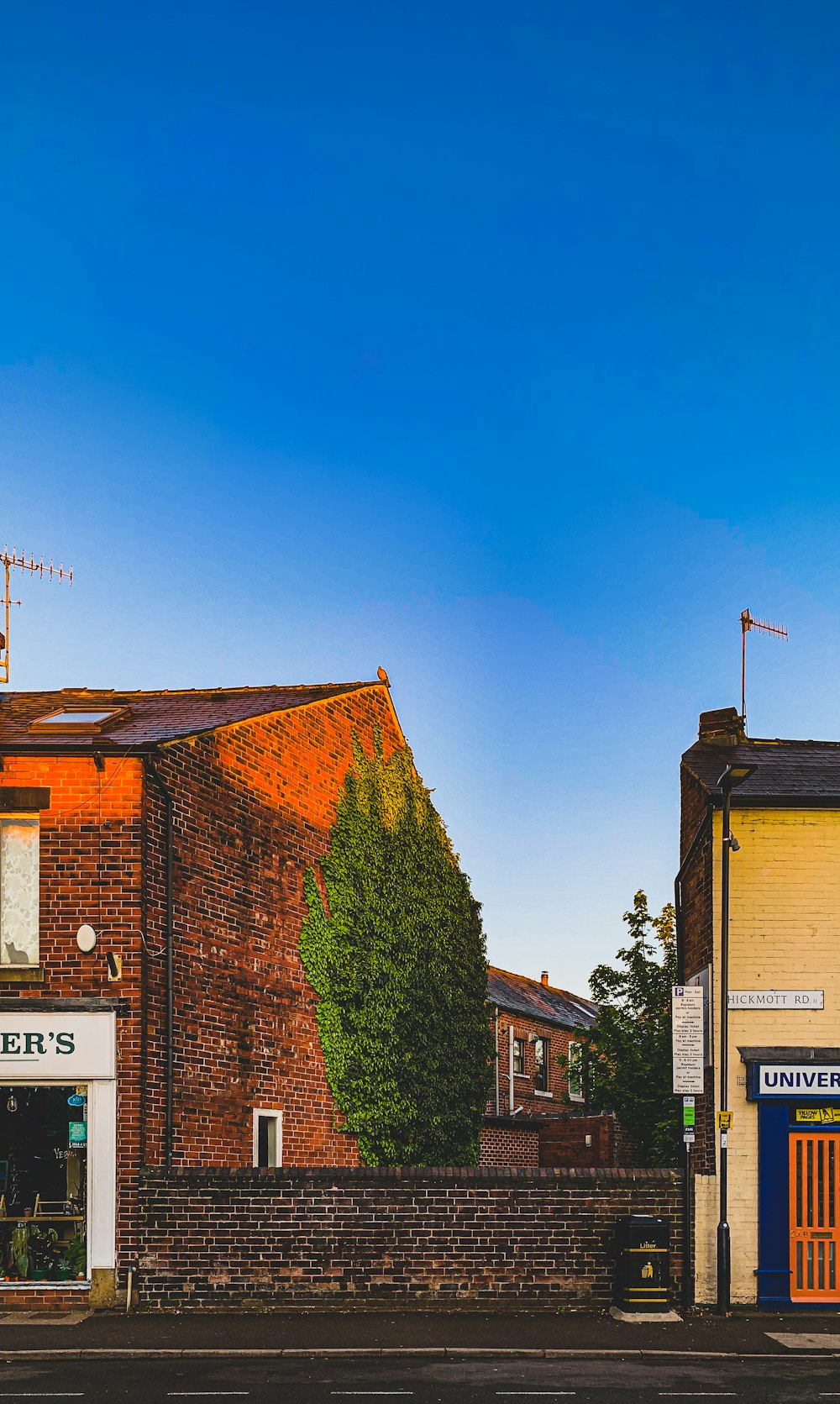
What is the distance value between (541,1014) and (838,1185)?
27.5 meters

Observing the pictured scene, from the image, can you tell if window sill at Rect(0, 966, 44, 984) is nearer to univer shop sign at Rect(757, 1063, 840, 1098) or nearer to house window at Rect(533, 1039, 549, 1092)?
univer shop sign at Rect(757, 1063, 840, 1098)

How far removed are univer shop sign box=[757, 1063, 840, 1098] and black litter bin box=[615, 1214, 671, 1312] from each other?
2275mm

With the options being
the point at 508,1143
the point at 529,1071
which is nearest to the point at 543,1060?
the point at 529,1071

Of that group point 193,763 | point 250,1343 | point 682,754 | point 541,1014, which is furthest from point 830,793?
point 541,1014

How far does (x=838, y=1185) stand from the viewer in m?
18.5

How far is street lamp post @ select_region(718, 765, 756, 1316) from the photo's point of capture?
1795 cm

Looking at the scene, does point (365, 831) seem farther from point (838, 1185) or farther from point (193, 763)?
point (838, 1185)

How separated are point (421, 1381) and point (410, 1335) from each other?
247 cm

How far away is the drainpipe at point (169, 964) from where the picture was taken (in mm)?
18953

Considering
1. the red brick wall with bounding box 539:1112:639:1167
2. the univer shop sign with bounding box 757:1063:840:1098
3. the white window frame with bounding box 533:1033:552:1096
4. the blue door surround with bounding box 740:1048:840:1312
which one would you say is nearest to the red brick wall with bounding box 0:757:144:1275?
the blue door surround with bounding box 740:1048:840:1312

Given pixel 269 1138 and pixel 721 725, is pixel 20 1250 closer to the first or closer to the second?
pixel 269 1138

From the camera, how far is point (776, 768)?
70.5 feet

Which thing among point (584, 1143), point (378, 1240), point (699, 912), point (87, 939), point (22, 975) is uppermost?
point (699, 912)

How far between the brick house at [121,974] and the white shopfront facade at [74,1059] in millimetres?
21
